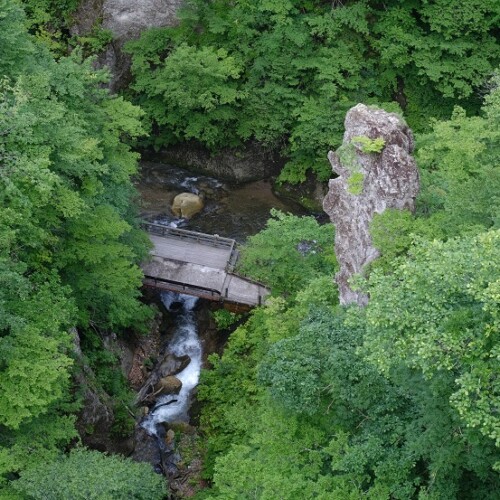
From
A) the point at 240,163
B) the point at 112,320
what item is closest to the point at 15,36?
the point at 112,320

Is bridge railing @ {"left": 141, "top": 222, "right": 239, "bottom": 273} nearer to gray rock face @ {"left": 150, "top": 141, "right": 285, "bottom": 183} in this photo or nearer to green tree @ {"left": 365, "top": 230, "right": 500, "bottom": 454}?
gray rock face @ {"left": 150, "top": 141, "right": 285, "bottom": 183}

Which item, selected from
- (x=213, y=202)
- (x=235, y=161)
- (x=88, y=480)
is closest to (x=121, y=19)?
(x=235, y=161)

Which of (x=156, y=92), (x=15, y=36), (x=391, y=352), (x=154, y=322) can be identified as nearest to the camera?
(x=391, y=352)

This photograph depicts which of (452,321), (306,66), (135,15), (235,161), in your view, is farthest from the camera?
(235,161)

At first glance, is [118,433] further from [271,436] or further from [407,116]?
[407,116]

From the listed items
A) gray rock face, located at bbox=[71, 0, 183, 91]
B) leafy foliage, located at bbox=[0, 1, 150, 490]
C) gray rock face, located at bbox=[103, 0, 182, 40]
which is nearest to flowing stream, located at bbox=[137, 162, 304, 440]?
leafy foliage, located at bbox=[0, 1, 150, 490]

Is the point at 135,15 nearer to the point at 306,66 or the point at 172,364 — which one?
the point at 306,66
